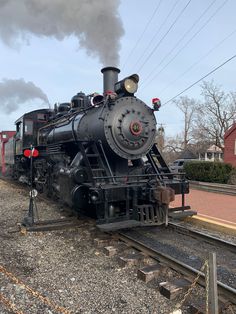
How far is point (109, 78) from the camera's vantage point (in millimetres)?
8039

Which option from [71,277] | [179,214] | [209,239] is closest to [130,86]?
[179,214]

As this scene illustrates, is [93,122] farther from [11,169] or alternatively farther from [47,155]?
[11,169]

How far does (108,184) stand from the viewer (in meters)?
6.57

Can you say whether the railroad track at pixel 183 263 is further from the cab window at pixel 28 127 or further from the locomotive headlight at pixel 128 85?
the cab window at pixel 28 127

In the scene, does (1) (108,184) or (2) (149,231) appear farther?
(2) (149,231)

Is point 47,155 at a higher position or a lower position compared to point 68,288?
higher

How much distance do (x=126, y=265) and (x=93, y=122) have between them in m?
3.51

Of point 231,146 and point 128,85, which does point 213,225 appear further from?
point 231,146

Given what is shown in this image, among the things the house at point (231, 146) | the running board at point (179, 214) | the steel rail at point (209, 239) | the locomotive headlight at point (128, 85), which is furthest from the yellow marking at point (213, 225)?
the house at point (231, 146)

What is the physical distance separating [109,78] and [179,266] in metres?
4.97

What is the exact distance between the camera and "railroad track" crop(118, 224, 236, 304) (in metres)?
3.94

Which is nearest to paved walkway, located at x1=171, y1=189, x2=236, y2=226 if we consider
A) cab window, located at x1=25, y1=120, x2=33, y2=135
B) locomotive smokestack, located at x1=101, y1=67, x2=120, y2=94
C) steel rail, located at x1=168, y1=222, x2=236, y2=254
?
steel rail, located at x1=168, y1=222, x2=236, y2=254

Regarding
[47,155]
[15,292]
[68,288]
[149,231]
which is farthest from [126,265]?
[47,155]

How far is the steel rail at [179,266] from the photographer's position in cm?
392
